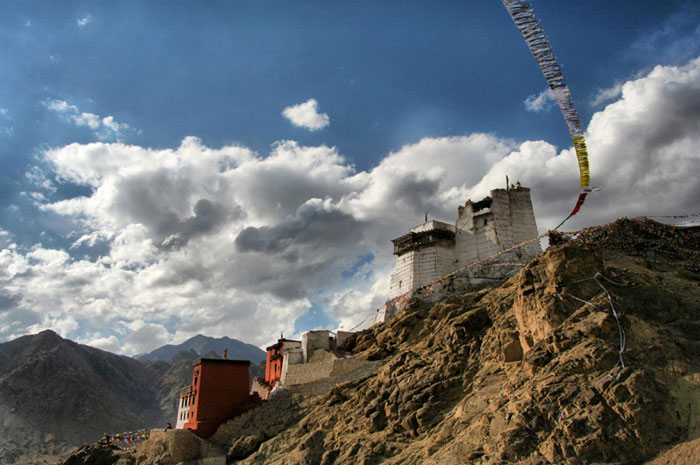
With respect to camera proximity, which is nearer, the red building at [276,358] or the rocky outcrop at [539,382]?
the rocky outcrop at [539,382]

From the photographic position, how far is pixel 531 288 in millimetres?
25828

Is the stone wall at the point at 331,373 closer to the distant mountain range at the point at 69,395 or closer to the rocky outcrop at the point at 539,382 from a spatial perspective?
the rocky outcrop at the point at 539,382

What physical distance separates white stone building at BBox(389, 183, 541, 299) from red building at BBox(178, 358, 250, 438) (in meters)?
17.0

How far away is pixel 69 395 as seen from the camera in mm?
86438

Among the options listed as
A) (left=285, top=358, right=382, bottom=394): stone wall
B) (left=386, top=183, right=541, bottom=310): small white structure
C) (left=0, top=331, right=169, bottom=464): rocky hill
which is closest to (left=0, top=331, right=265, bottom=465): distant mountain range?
(left=0, top=331, right=169, bottom=464): rocky hill

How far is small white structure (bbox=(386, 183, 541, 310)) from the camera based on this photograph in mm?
45344

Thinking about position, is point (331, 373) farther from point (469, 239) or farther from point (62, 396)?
point (62, 396)

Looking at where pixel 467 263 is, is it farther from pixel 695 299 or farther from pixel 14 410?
pixel 14 410

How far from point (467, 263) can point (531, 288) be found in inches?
810

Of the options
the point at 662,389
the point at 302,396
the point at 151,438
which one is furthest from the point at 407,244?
the point at 662,389

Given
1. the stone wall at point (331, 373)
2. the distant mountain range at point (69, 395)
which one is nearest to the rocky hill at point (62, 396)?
the distant mountain range at point (69, 395)

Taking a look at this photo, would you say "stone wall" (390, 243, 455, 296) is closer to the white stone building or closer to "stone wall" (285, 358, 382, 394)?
the white stone building

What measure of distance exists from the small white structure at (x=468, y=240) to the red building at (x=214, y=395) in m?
13.0

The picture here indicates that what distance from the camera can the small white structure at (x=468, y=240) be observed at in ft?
149
